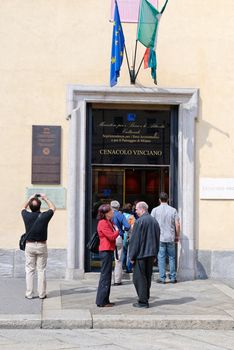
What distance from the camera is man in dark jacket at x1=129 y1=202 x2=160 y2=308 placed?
1002cm

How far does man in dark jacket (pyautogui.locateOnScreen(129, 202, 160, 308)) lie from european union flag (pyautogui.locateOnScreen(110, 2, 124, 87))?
3370 millimetres

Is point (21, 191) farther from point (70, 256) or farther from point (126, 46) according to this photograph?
point (126, 46)

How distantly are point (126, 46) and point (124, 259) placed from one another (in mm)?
4500

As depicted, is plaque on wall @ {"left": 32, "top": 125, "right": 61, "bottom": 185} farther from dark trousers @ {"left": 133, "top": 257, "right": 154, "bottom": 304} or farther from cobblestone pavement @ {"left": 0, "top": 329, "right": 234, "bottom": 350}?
cobblestone pavement @ {"left": 0, "top": 329, "right": 234, "bottom": 350}

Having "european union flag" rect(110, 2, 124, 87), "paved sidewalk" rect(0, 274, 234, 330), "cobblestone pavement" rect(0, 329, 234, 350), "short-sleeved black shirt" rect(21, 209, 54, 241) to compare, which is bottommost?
"cobblestone pavement" rect(0, 329, 234, 350)

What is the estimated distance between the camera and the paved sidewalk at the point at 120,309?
9.11 meters

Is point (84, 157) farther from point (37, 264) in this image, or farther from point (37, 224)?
point (37, 264)

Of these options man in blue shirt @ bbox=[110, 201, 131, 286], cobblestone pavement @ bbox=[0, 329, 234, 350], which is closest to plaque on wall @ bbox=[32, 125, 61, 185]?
man in blue shirt @ bbox=[110, 201, 131, 286]

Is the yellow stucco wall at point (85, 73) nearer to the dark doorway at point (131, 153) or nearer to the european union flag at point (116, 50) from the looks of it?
the dark doorway at point (131, 153)

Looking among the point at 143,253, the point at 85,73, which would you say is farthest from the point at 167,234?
the point at 85,73

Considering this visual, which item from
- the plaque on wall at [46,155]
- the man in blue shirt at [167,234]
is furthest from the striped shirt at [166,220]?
the plaque on wall at [46,155]

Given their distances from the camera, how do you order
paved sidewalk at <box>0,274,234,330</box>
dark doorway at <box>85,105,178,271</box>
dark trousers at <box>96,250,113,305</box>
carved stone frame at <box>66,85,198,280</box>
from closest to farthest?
paved sidewalk at <box>0,274,234,330</box>, dark trousers at <box>96,250,113,305</box>, carved stone frame at <box>66,85,198,280</box>, dark doorway at <box>85,105,178,271</box>

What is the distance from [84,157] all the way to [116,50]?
2340mm

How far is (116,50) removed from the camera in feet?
40.0
